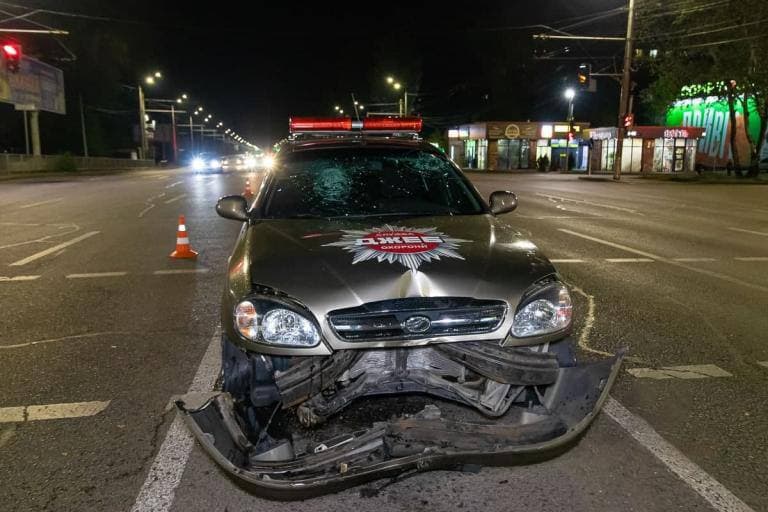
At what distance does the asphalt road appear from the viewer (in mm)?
3135

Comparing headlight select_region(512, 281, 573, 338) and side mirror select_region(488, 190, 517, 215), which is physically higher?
side mirror select_region(488, 190, 517, 215)

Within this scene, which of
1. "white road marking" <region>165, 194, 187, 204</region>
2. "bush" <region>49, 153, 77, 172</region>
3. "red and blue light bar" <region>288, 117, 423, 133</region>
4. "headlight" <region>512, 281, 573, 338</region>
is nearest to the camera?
"headlight" <region>512, 281, 573, 338</region>

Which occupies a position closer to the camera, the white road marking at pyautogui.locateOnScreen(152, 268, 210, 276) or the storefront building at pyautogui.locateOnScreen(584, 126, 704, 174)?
the white road marking at pyautogui.locateOnScreen(152, 268, 210, 276)

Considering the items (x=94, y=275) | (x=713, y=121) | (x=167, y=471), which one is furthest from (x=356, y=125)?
(x=713, y=121)

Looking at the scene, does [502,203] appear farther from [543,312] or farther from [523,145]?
[523,145]

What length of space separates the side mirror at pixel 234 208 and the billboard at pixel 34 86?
4848 centimetres

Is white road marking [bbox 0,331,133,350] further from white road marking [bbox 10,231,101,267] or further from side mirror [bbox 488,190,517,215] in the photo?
white road marking [bbox 10,231,101,267]

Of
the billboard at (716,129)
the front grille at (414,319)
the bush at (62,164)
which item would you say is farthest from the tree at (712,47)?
the bush at (62,164)

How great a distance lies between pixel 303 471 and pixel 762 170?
53.0m

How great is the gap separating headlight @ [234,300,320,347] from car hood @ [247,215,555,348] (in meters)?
0.08

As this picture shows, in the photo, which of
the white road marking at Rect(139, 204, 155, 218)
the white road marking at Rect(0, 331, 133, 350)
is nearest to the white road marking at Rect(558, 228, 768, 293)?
the white road marking at Rect(0, 331, 133, 350)

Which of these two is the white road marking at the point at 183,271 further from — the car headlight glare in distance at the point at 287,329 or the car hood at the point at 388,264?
the car headlight glare in distance at the point at 287,329

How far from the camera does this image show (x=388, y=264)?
10.7ft

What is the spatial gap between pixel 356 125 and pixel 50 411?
3.58 meters
